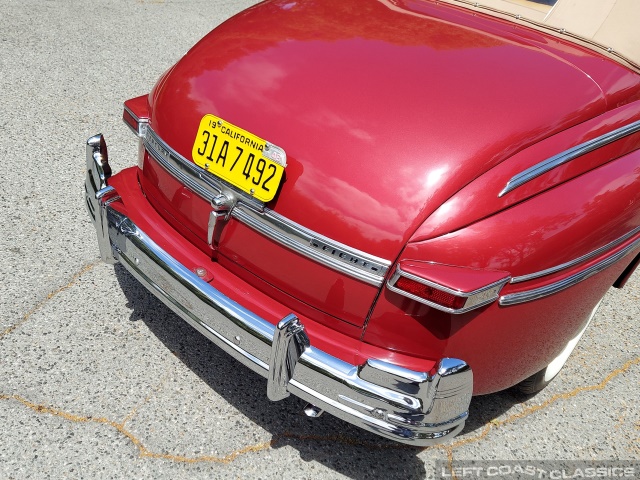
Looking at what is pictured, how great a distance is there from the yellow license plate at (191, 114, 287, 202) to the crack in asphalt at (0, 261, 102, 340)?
120 centimetres

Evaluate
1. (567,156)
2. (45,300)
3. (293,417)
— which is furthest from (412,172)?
(45,300)

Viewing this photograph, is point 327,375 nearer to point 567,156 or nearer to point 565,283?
point 565,283

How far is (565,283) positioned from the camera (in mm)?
2078

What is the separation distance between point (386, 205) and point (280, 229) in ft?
1.20

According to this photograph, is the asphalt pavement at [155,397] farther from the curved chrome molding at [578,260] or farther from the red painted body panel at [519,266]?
the curved chrome molding at [578,260]

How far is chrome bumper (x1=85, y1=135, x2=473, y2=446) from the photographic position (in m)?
1.91

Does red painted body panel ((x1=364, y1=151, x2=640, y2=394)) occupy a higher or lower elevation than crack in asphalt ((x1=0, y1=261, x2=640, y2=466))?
higher

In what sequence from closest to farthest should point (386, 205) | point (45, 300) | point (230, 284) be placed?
1. point (386, 205)
2. point (230, 284)
3. point (45, 300)

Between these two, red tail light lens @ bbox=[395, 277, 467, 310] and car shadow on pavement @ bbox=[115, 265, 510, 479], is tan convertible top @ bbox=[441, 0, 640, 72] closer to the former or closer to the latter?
red tail light lens @ bbox=[395, 277, 467, 310]

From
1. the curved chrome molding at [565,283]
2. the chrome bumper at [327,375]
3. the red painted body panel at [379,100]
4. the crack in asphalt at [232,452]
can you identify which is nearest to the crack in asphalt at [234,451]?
the crack in asphalt at [232,452]

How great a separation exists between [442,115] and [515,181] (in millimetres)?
316

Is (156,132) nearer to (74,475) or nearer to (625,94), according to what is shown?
(74,475)
